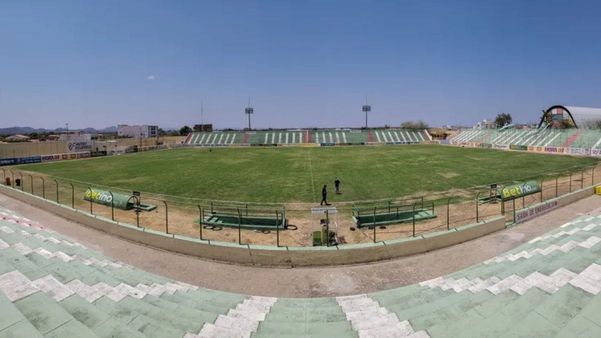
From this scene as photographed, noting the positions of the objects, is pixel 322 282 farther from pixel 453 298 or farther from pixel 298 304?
pixel 453 298

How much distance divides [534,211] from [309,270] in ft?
49.9

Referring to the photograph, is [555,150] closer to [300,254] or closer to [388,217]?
[388,217]

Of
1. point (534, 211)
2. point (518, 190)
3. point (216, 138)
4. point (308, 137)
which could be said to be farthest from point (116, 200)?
point (216, 138)

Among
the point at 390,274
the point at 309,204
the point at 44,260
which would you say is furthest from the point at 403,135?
the point at 44,260

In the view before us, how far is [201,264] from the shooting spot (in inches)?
567

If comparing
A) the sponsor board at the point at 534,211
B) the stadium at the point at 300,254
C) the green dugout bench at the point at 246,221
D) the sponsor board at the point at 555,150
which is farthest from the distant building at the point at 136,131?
the sponsor board at the point at 534,211

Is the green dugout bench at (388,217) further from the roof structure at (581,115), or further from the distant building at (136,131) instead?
the distant building at (136,131)

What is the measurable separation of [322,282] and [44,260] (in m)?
9.10

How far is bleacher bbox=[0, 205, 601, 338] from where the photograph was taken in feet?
18.8

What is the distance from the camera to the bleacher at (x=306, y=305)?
18.8ft

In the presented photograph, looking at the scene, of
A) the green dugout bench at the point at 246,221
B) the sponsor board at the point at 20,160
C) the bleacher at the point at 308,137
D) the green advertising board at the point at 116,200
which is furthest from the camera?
the bleacher at the point at 308,137

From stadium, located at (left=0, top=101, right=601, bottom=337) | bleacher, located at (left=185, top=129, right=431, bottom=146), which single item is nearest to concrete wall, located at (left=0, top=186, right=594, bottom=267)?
stadium, located at (left=0, top=101, right=601, bottom=337)

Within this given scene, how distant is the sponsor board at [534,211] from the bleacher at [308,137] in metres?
83.1

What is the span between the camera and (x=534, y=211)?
2022 cm
